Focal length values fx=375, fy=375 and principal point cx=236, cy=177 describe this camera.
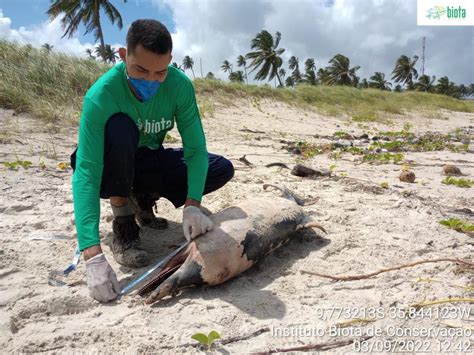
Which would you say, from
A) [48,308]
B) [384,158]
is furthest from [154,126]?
[384,158]

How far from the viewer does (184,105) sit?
1988 mm

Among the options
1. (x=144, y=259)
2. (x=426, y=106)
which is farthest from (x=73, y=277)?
(x=426, y=106)

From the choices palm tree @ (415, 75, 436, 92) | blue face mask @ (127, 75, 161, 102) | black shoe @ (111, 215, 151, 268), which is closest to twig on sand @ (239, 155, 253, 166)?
black shoe @ (111, 215, 151, 268)

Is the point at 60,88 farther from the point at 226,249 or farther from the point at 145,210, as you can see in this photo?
the point at 226,249

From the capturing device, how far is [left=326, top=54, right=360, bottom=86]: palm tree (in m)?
35.2

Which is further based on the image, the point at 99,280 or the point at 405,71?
the point at 405,71

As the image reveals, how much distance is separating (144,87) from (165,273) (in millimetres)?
871

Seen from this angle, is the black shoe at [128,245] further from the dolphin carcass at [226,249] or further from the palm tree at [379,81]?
the palm tree at [379,81]

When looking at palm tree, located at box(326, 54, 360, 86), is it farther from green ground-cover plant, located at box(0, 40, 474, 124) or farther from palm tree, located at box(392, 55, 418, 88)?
green ground-cover plant, located at box(0, 40, 474, 124)

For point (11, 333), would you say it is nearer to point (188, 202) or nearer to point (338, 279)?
point (188, 202)

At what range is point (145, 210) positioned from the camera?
7.76 ft

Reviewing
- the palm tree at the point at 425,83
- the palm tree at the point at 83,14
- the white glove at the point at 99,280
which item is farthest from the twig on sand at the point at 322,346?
the palm tree at the point at 425,83

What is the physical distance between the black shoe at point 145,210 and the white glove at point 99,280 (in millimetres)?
799

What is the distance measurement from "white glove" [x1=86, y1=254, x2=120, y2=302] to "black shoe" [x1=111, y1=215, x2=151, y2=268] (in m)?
0.32
